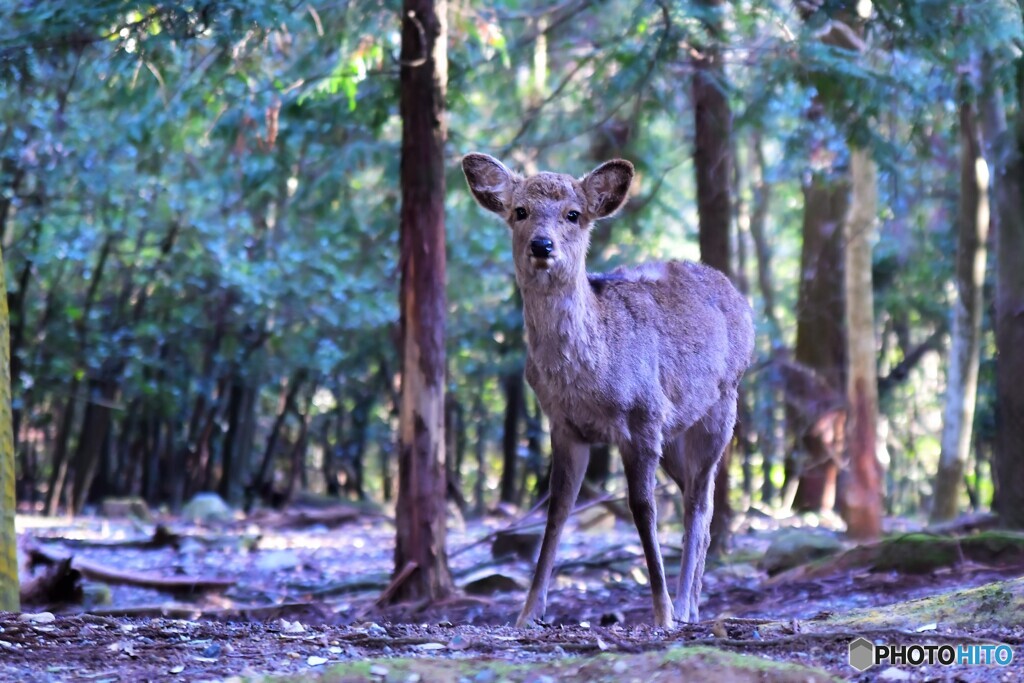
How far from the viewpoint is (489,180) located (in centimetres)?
720

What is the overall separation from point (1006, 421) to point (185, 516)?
14756 millimetres

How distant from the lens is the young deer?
6.64 metres

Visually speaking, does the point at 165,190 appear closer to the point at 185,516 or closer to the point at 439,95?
the point at 185,516

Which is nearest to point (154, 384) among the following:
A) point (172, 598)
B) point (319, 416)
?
point (319, 416)

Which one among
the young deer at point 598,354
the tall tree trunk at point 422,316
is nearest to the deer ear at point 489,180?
the young deer at point 598,354

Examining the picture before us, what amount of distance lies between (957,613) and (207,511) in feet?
54.4

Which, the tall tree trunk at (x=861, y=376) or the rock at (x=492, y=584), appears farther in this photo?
the tall tree trunk at (x=861, y=376)

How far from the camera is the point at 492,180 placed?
23.6 feet

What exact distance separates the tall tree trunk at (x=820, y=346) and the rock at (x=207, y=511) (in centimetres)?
966

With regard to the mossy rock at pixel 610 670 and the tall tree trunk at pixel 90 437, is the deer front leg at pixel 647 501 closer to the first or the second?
the mossy rock at pixel 610 670

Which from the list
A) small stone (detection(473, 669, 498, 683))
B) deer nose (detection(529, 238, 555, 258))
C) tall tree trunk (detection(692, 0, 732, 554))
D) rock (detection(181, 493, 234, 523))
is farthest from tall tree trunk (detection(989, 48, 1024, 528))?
rock (detection(181, 493, 234, 523))

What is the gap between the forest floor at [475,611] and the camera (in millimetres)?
4492

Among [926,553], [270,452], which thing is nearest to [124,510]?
[270,452]

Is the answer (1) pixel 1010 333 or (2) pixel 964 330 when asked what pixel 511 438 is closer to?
(2) pixel 964 330
